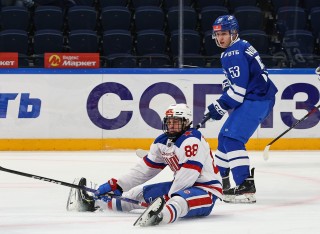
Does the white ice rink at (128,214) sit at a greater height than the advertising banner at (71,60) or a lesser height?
lesser

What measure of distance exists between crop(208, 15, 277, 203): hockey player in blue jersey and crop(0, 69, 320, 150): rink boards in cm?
380

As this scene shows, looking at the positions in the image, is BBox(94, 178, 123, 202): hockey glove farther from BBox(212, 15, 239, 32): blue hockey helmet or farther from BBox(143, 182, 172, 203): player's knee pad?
BBox(212, 15, 239, 32): blue hockey helmet

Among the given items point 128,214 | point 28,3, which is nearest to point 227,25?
point 128,214

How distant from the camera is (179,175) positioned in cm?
412

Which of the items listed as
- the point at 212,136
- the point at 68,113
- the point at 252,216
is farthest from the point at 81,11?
the point at 252,216

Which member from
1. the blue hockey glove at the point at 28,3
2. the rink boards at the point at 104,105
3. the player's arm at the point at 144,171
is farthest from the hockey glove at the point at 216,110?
the blue hockey glove at the point at 28,3

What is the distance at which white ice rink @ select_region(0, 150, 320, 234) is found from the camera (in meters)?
3.86

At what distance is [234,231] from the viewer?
3781 millimetres

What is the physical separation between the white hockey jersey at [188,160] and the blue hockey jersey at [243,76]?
0.97 meters

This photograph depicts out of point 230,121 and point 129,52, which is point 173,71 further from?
point 230,121

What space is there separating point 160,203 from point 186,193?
0.32 metres

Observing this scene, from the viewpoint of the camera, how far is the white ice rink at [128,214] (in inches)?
152

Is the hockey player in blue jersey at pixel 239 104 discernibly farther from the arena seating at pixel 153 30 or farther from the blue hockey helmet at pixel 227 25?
the arena seating at pixel 153 30

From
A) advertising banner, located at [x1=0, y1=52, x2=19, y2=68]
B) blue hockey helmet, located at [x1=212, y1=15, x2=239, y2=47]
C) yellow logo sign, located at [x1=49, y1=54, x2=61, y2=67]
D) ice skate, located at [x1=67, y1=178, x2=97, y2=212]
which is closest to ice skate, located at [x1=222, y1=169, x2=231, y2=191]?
blue hockey helmet, located at [x1=212, y1=15, x2=239, y2=47]
